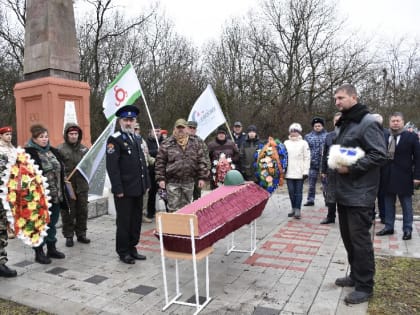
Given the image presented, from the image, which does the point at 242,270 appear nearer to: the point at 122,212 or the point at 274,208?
the point at 122,212

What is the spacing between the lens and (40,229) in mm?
4465

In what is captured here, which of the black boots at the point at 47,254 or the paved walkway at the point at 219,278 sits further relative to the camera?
the black boots at the point at 47,254

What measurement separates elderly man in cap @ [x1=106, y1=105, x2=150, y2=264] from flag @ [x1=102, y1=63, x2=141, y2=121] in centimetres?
133

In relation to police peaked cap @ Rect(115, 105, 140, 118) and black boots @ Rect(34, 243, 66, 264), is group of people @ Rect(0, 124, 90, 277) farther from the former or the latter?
police peaked cap @ Rect(115, 105, 140, 118)

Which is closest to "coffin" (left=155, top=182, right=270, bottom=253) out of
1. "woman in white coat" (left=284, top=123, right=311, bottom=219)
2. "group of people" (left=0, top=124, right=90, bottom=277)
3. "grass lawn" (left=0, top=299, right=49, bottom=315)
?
"grass lawn" (left=0, top=299, right=49, bottom=315)

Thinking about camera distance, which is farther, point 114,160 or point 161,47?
point 161,47

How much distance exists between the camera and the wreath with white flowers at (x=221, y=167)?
23.3 ft

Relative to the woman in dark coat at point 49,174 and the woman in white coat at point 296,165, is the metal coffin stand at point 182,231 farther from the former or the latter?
the woman in white coat at point 296,165

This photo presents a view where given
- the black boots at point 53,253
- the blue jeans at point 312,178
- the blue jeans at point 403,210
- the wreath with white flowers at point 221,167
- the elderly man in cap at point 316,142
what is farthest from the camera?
the blue jeans at point 312,178

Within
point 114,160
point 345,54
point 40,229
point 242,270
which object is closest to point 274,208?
point 242,270

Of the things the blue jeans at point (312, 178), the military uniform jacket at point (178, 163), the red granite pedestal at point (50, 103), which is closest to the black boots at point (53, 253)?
the military uniform jacket at point (178, 163)

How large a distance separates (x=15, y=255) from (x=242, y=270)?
307 centimetres

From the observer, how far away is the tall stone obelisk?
739 centimetres

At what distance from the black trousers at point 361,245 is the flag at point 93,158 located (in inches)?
131
